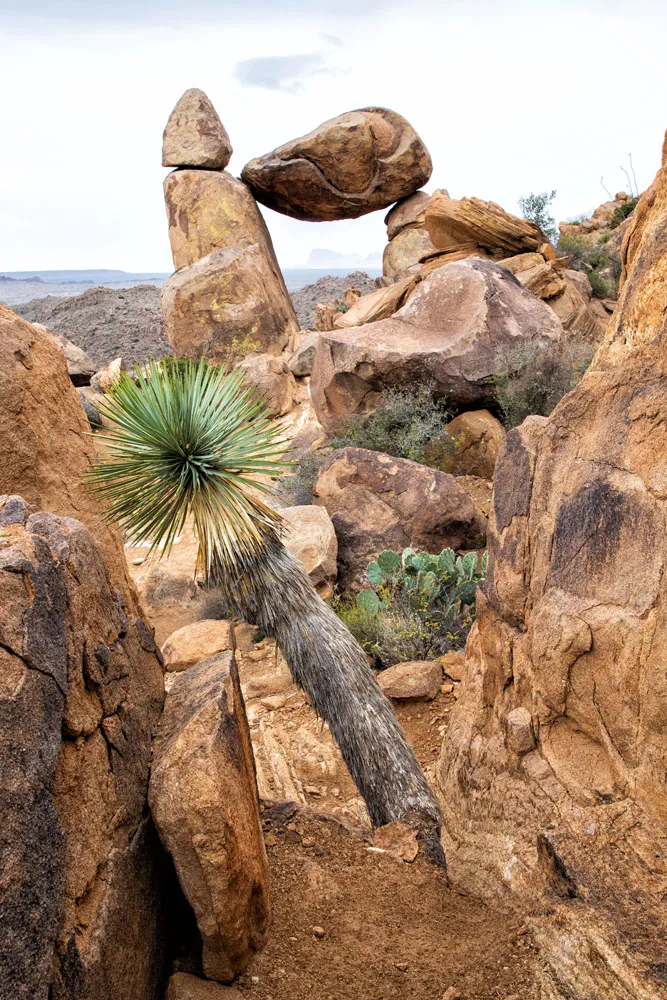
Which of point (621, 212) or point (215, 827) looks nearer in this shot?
point (215, 827)

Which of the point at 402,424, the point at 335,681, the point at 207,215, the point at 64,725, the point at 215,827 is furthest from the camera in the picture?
the point at 207,215

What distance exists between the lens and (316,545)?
9305mm

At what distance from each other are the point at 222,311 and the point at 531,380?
9016 mm

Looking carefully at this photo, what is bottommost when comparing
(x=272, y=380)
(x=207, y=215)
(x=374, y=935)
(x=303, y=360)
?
(x=374, y=935)

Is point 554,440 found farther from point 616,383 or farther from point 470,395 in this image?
point 470,395

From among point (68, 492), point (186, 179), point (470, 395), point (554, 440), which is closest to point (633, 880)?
point (554, 440)

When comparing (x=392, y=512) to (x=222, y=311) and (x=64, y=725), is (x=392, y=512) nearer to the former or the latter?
(x=64, y=725)

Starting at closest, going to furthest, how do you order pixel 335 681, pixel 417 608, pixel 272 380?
pixel 335 681 < pixel 417 608 < pixel 272 380

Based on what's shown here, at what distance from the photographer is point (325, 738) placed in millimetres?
6871

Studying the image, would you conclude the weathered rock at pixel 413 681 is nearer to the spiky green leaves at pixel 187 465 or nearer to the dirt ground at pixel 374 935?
the spiky green leaves at pixel 187 465

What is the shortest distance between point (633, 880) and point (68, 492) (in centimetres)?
295

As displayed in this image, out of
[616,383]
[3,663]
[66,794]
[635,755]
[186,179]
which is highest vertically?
[186,179]

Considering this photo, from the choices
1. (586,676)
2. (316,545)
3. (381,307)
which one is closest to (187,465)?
(586,676)

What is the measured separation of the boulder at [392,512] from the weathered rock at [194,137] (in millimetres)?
13974
